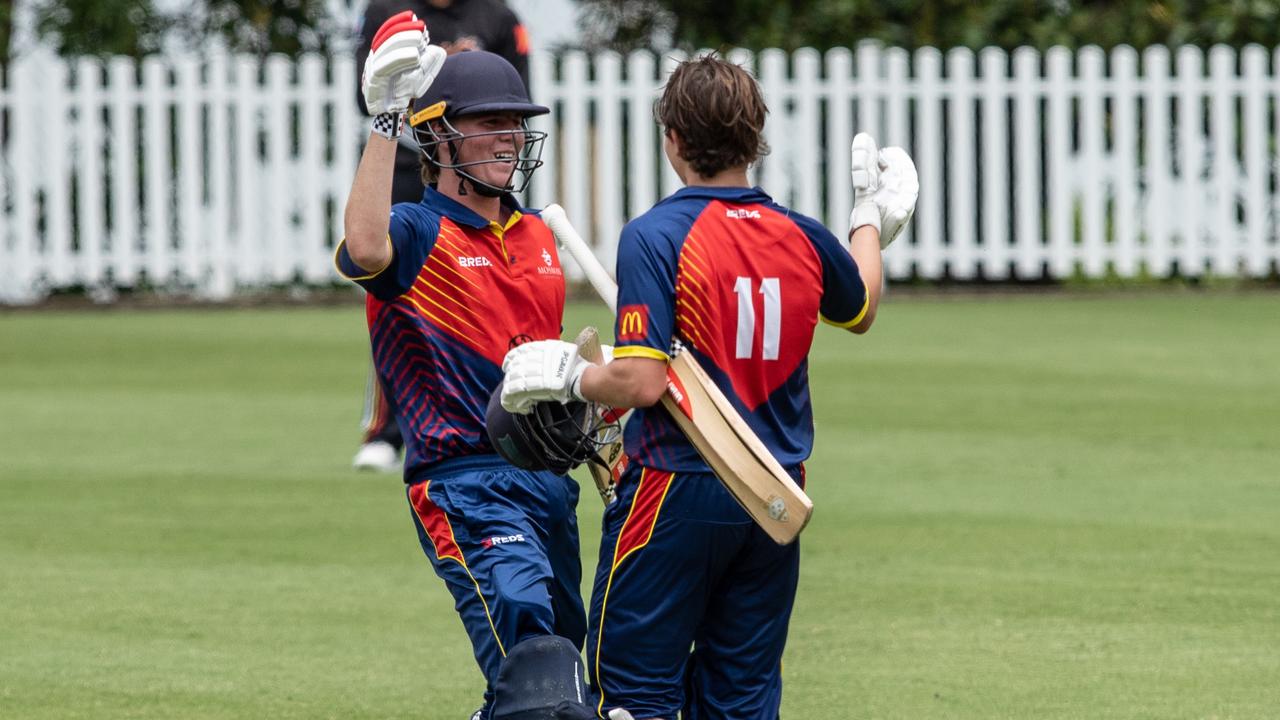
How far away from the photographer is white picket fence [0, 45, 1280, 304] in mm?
16594

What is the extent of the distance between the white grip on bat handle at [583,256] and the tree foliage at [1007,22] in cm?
1365

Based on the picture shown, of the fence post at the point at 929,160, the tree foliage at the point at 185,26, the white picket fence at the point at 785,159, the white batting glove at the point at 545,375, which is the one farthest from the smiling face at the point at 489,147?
the tree foliage at the point at 185,26

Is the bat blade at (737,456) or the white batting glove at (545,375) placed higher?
the white batting glove at (545,375)

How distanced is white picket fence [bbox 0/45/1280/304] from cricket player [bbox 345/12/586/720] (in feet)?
37.7

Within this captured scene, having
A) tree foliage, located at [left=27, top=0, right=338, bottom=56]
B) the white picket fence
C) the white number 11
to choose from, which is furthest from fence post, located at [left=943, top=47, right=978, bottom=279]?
the white number 11

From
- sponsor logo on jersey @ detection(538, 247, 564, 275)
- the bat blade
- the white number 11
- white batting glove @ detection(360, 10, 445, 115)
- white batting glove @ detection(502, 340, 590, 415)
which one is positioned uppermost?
white batting glove @ detection(360, 10, 445, 115)

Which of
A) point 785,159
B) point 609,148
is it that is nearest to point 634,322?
point 609,148

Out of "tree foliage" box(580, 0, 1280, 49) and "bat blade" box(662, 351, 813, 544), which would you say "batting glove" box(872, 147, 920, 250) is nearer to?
"bat blade" box(662, 351, 813, 544)

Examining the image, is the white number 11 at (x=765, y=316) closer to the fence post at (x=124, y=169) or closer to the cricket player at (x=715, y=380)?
the cricket player at (x=715, y=380)

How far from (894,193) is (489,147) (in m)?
0.93

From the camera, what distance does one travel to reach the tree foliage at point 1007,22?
57.8 feet

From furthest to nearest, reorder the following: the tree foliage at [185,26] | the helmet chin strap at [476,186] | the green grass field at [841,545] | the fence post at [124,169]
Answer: the tree foliage at [185,26]
the fence post at [124,169]
the green grass field at [841,545]
the helmet chin strap at [476,186]

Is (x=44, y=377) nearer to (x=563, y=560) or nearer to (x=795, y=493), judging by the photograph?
(x=563, y=560)

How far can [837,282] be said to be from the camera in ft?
14.4
